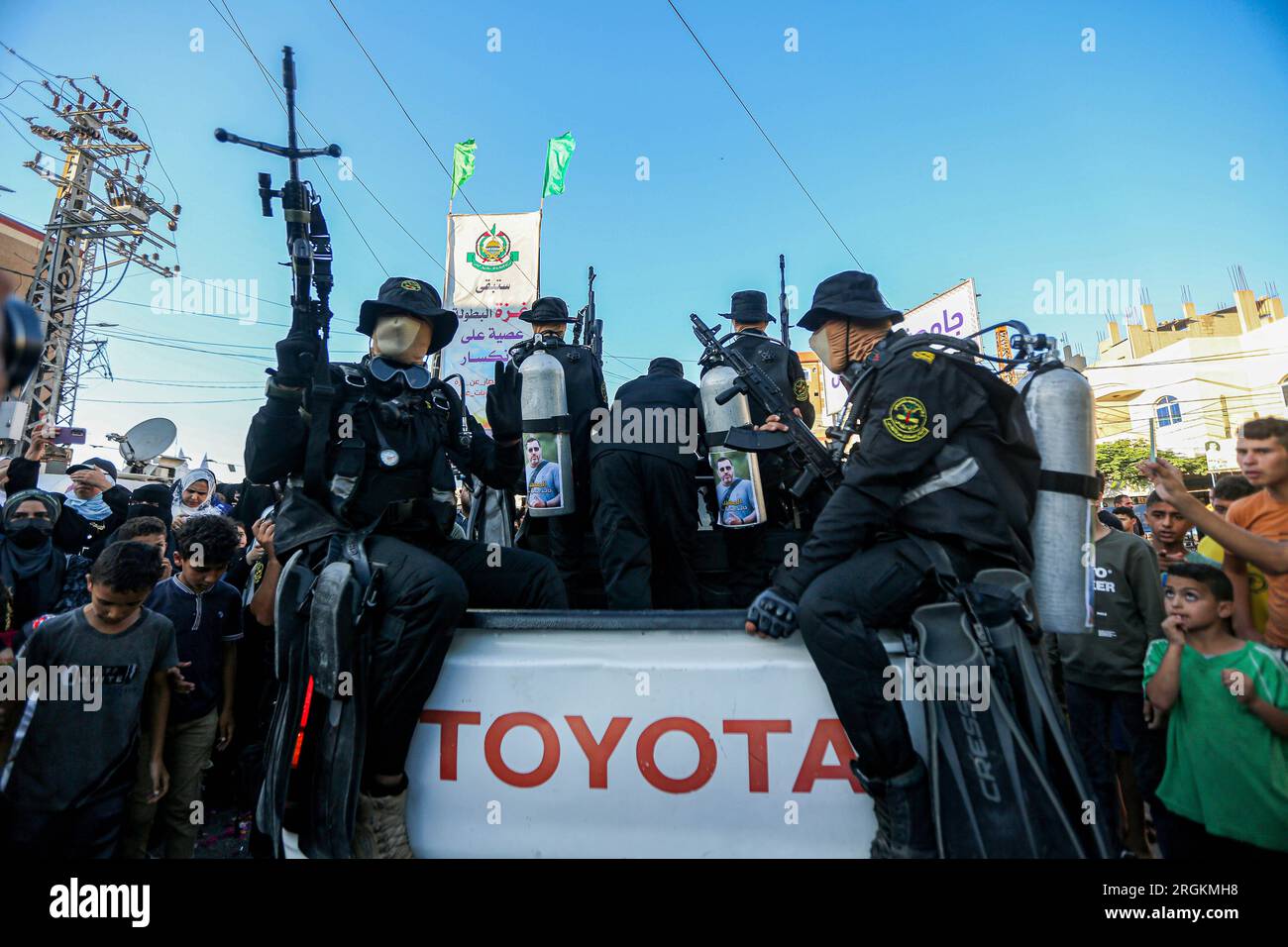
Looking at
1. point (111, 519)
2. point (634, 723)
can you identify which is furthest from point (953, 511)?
point (111, 519)

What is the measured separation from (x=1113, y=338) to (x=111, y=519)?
1947 inches

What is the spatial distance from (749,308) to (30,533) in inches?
168

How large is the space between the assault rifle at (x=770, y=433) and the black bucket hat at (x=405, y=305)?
4.67 feet

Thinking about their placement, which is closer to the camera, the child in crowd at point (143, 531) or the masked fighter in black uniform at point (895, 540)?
the masked fighter in black uniform at point (895, 540)

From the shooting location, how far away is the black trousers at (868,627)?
5.48 ft

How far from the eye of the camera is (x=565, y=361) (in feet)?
12.3

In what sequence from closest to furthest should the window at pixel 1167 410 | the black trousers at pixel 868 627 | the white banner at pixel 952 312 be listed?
the black trousers at pixel 868 627 → the white banner at pixel 952 312 → the window at pixel 1167 410

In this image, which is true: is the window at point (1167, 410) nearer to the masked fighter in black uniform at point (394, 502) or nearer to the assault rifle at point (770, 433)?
the assault rifle at point (770, 433)

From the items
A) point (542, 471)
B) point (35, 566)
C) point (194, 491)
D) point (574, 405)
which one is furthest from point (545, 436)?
point (194, 491)

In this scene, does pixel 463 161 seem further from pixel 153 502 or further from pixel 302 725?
pixel 302 725

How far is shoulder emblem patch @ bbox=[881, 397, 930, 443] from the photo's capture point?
6.28 ft

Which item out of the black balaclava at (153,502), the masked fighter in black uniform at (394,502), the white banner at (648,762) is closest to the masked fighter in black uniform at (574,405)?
the masked fighter in black uniform at (394,502)

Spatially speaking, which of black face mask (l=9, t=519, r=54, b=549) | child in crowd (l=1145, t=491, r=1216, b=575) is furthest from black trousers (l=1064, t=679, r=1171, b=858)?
black face mask (l=9, t=519, r=54, b=549)

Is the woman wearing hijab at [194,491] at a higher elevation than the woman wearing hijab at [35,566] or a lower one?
higher
